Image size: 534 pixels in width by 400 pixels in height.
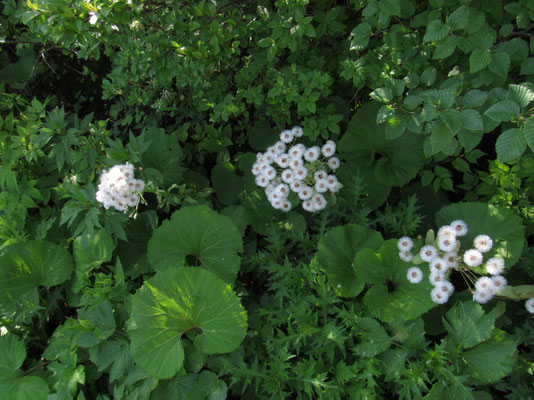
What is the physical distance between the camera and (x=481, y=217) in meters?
2.09

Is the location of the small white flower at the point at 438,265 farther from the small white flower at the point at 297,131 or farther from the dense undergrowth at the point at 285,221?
the small white flower at the point at 297,131

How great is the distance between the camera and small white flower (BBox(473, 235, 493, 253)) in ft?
6.17

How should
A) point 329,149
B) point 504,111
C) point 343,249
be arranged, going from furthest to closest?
A: 1. point 329,149
2. point 343,249
3. point 504,111

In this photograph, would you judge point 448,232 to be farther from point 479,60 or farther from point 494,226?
point 479,60

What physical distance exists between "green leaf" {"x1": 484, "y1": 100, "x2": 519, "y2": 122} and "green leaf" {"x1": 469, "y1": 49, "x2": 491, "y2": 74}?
0.80 ft

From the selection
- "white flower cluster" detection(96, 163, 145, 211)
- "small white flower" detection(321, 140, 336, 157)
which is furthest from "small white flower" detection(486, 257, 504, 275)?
"white flower cluster" detection(96, 163, 145, 211)

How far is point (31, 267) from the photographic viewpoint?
2420 mm

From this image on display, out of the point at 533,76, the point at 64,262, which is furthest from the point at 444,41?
→ the point at 64,262

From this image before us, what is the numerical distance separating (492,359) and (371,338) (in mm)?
525

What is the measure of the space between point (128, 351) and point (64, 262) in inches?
27.9

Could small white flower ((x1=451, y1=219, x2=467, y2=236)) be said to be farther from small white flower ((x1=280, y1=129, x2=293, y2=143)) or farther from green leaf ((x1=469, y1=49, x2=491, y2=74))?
small white flower ((x1=280, y1=129, x2=293, y2=143))

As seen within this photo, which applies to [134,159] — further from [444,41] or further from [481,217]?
[481,217]

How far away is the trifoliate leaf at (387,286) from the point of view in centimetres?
193

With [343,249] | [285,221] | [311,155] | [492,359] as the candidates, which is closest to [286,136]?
[311,155]
